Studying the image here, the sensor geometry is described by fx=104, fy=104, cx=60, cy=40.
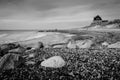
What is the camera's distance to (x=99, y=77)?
5328 mm

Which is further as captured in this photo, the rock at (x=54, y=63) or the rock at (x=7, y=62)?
the rock at (x=54, y=63)

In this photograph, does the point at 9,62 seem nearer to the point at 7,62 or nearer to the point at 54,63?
the point at 7,62

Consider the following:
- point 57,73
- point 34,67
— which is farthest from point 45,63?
point 57,73

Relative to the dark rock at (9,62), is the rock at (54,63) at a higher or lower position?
lower

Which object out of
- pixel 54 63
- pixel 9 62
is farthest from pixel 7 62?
pixel 54 63

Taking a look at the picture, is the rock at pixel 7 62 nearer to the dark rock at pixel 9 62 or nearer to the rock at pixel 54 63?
the dark rock at pixel 9 62

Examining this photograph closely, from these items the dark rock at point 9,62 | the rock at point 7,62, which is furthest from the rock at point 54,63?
the rock at point 7,62

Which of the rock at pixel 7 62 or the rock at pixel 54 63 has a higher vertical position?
the rock at pixel 7 62

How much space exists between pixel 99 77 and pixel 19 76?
421cm

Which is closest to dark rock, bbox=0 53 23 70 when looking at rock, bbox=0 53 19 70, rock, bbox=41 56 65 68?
rock, bbox=0 53 19 70

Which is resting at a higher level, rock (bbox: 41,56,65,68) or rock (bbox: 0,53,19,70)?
rock (bbox: 0,53,19,70)

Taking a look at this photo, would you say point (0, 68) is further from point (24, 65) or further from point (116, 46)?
point (116, 46)

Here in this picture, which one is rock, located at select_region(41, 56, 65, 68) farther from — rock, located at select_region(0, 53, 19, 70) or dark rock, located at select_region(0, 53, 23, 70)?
rock, located at select_region(0, 53, 19, 70)

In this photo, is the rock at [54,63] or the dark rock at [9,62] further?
the rock at [54,63]
